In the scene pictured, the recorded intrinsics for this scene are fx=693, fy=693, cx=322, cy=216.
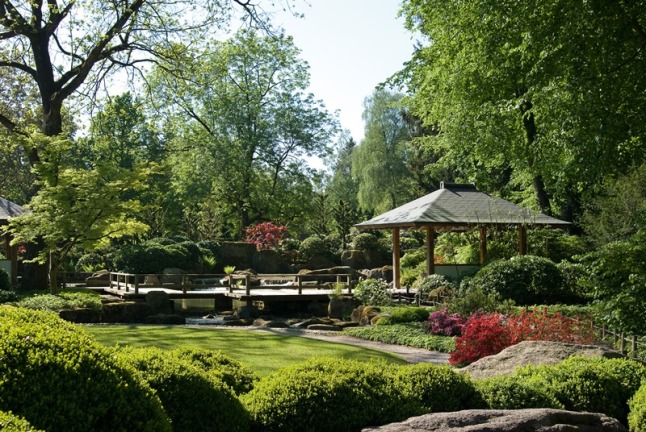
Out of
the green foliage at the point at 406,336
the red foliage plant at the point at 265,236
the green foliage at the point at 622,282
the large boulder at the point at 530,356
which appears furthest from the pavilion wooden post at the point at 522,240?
the large boulder at the point at 530,356

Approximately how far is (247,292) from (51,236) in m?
6.15

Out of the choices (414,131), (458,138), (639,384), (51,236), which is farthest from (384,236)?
(639,384)

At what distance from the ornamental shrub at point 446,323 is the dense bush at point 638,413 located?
28.7 feet

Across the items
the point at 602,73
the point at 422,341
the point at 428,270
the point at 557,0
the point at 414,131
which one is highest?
the point at 414,131

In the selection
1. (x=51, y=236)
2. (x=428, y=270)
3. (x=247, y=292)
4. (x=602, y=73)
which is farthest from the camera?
(x=428, y=270)

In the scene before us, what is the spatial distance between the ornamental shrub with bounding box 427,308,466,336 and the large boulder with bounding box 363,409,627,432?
9598 mm

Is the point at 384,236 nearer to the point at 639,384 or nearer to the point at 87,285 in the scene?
the point at 87,285

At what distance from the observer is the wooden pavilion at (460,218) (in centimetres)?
2280

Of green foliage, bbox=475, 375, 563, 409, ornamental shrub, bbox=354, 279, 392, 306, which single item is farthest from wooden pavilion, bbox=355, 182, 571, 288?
green foliage, bbox=475, 375, 563, 409

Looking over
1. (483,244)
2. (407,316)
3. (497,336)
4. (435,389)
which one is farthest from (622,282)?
(483,244)

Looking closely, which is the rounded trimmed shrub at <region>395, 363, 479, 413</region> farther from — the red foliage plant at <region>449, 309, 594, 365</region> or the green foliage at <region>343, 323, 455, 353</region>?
the green foliage at <region>343, 323, 455, 353</region>

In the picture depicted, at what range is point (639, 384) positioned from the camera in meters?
6.67

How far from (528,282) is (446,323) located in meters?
4.12

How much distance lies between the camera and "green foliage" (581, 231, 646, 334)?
9977 millimetres
